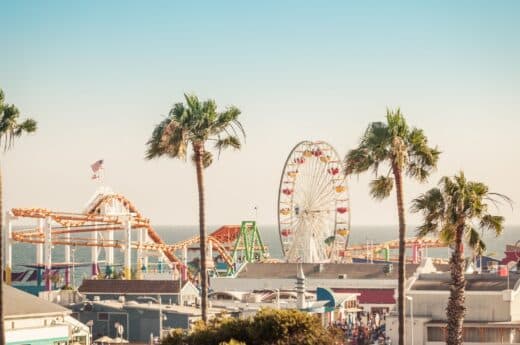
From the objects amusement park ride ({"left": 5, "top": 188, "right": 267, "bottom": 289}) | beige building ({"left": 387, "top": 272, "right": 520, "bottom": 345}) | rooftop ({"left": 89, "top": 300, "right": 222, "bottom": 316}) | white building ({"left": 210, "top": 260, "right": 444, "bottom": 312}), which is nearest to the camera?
beige building ({"left": 387, "top": 272, "right": 520, "bottom": 345})

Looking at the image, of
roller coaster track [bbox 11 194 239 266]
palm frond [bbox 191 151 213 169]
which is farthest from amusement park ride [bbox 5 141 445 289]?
palm frond [bbox 191 151 213 169]

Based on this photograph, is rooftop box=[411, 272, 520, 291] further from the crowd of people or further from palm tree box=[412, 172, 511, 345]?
palm tree box=[412, 172, 511, 345]

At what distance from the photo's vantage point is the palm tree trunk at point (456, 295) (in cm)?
4456

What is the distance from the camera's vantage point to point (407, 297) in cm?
6531

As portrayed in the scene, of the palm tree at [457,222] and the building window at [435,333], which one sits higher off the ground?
the palm tree at [457,222]

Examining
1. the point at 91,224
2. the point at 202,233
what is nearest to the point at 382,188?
the point at 202,233

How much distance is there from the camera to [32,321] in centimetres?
5928

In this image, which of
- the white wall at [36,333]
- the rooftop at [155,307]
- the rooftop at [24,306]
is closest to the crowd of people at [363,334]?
the rooftop at [155,307]

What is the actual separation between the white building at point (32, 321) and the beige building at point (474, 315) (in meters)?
18.2

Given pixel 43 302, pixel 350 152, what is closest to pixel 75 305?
pixel 43 302

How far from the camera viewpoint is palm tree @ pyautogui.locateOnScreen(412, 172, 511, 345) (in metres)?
44.7

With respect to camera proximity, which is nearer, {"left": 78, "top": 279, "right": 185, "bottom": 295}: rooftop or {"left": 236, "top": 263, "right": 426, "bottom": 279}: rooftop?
{"left": 78, "top": 279, "right": 185, "bottom": 295}: rooftop

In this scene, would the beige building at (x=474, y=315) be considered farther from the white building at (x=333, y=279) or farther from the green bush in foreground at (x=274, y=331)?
the white building at (x=333, y=279)

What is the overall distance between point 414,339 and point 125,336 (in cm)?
2055
